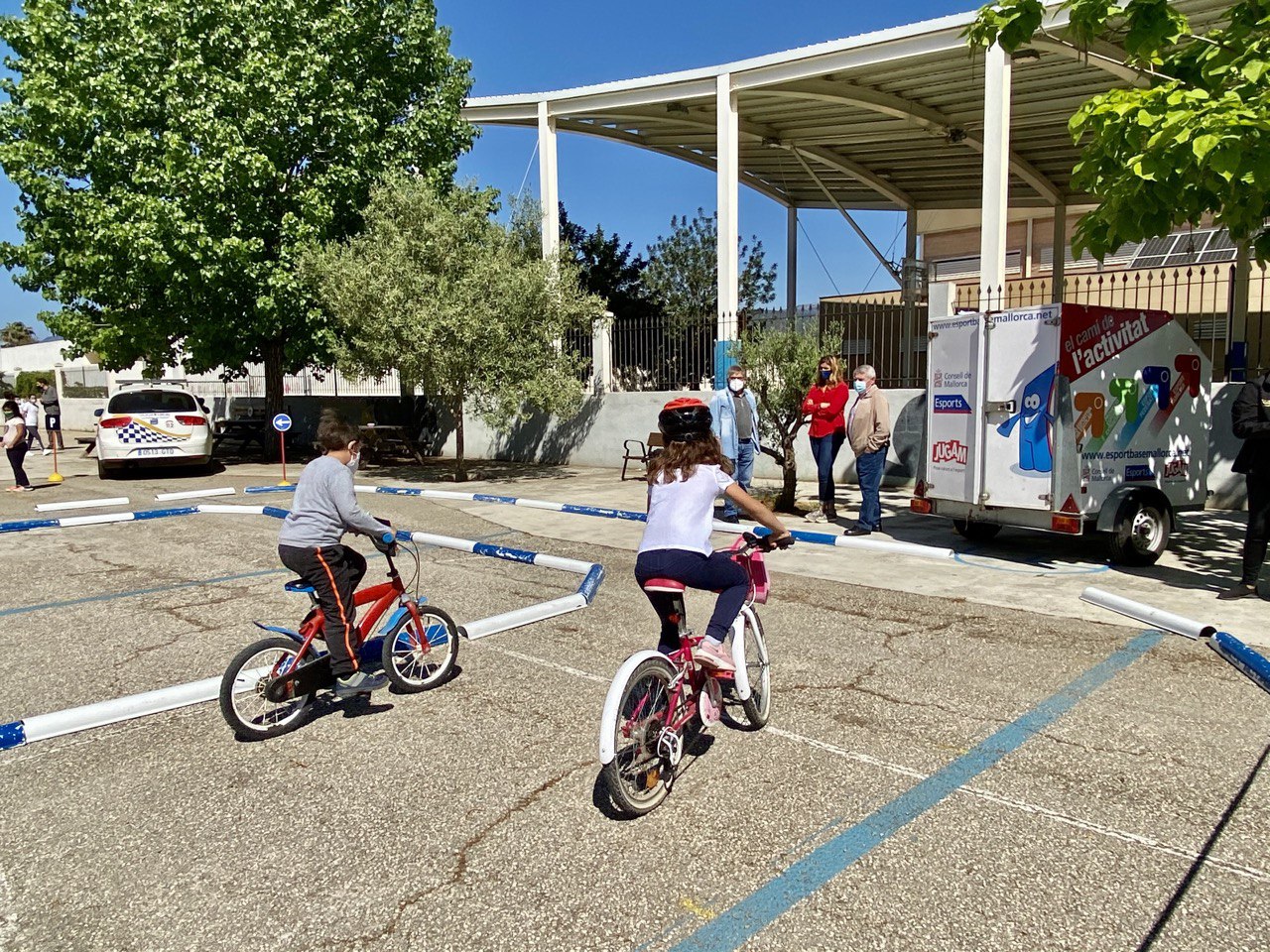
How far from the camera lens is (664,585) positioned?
3.85 meters

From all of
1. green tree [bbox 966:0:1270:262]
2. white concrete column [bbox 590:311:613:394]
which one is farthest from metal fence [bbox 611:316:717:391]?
green tree [bbox 966:0:1270:262]

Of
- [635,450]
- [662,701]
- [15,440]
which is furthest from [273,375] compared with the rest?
[662,701]

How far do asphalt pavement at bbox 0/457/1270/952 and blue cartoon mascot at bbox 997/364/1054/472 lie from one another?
5.90 feet

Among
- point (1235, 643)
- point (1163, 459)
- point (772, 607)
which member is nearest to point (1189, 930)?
point (1235, 643)

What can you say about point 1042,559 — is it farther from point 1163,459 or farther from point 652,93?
point 652,93

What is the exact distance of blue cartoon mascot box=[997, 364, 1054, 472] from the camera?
816 cm

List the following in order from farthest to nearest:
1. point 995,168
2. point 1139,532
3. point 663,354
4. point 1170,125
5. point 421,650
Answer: point 663,354 → point 995,168 → point 1139,532 → point 1170,125 → point 421,650

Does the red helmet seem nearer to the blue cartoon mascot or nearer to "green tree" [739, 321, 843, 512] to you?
the blue cartoon mascot

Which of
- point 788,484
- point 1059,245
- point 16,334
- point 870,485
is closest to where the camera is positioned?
point 870,485

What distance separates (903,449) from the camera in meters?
14.6

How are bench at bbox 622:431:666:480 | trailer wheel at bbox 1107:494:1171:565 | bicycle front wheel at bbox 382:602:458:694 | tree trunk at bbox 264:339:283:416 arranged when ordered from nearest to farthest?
bicycle front wheel at bbox 382:602:458:694 → trailer wheel at bbox 1107:494:1171:565 → bench at bbox 622:431:666:480 → tree trunk at bbox 264:339:283:416

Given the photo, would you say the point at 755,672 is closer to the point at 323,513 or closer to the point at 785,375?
the point at 323,513

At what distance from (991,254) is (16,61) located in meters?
19.2

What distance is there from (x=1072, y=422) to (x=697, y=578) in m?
5.77
